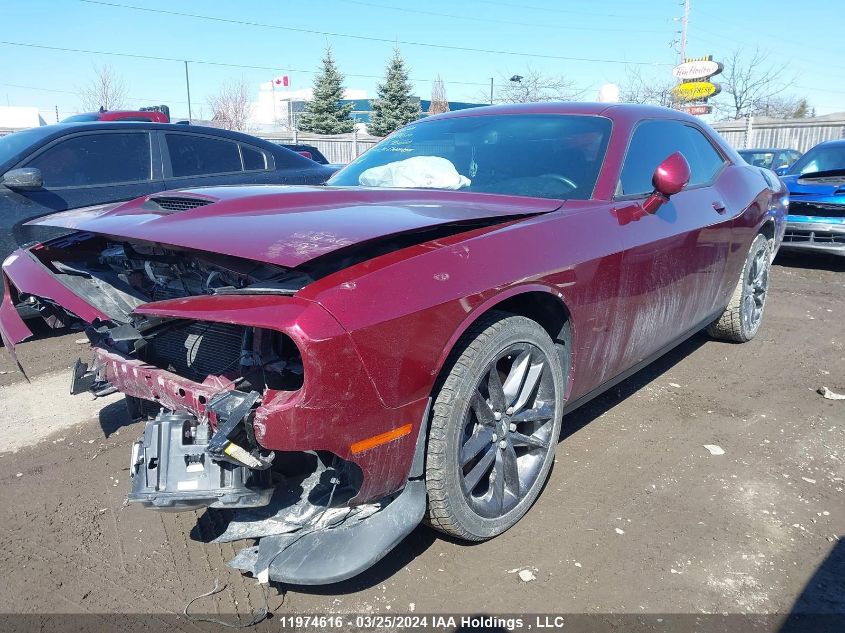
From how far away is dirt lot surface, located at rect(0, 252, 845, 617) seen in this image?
7.12 feet

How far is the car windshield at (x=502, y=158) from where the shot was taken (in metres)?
2.95

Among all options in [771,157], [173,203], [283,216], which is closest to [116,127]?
[173,203]

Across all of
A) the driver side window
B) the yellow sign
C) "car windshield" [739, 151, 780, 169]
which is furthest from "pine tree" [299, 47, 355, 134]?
the driver side window

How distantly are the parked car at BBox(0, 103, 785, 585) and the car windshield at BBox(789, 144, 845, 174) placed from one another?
255 inches

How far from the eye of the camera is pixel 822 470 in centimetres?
302

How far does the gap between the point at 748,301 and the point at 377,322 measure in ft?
12.6

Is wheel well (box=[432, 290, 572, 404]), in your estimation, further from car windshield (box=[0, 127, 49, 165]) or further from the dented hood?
car windshield (box=[0, 127, 49, 165])

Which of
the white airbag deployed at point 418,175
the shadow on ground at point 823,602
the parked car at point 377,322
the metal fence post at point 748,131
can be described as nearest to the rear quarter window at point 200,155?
the white airbag deployed at point 418,175

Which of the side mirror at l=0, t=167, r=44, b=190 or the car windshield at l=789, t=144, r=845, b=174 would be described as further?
the car windshield at l=789, t=144, r=845, b=174

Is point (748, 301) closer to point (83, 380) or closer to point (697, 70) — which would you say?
point (83, 380)

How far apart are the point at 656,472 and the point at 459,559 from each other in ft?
3.83

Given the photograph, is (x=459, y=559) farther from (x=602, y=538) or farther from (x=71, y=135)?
(x=71, y=135)

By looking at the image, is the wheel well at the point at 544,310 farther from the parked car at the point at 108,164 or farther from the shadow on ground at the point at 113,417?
the parked car at the point at 108,164

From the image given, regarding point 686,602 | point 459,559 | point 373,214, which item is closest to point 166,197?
point 373,214
